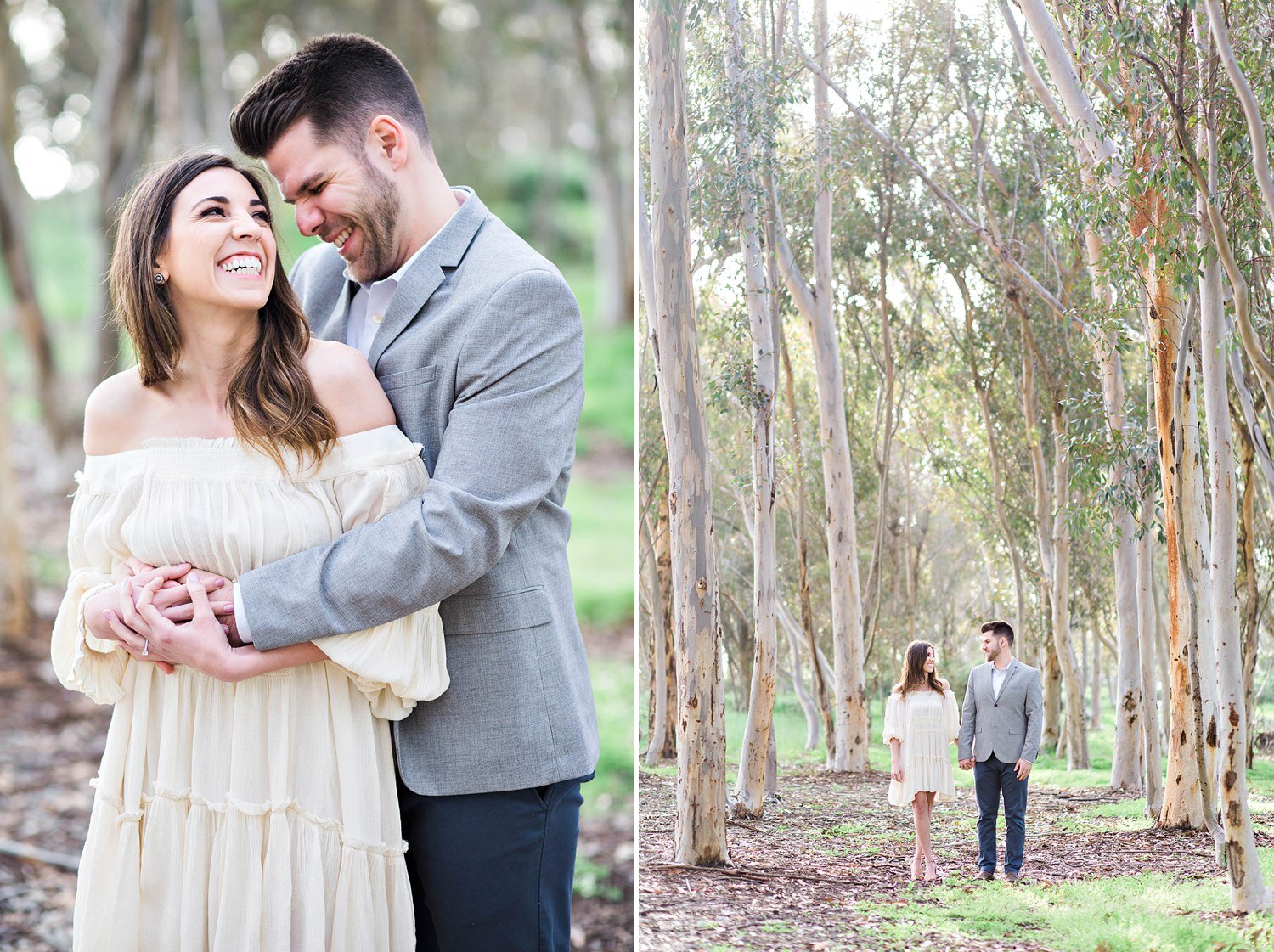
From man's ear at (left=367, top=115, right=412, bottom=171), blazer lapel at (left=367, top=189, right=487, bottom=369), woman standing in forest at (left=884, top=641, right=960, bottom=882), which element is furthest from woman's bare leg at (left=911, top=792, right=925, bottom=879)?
man's ear at (left=367, top=115, right=412, bottom=171)

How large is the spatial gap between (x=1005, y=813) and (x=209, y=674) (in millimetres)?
1215

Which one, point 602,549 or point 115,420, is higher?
point 602,549

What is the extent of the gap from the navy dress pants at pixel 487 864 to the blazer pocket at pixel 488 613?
0.29 m

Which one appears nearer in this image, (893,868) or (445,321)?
(893,868)

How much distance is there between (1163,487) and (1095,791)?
16.2 inches

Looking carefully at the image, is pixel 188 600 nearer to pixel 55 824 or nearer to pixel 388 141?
pixel 388 141

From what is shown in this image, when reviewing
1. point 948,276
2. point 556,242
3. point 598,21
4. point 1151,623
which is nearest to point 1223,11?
point 948,276

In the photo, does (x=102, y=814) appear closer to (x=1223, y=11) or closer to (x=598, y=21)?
(x=1223, y=11)

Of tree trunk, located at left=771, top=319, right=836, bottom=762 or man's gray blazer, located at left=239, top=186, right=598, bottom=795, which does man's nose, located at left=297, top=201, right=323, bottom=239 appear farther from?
tree trunk, located at left=771, top=319, right=836, bottom=762

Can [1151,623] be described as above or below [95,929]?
above

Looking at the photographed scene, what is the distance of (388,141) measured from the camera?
2.18 metres

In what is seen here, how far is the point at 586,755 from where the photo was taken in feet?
7.22

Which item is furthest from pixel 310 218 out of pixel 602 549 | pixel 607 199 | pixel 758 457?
pixel 607 199

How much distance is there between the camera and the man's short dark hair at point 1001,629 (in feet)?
5.22
